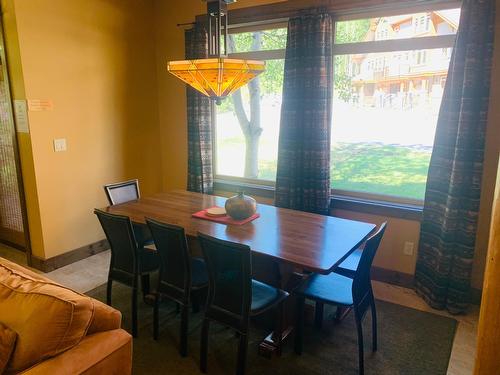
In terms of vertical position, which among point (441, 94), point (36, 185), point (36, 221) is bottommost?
point (36, 221)

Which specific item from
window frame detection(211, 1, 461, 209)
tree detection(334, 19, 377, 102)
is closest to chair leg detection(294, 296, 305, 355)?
window frame detection(211, 1, 461, 209)

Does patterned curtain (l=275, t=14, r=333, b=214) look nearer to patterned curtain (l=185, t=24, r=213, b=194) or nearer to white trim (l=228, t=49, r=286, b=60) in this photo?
white trim (l=228, t=49, r=286, b=60)

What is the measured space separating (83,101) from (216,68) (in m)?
2.17

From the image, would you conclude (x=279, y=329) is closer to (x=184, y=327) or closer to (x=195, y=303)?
(x=184, y=327)

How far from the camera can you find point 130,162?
168 inches

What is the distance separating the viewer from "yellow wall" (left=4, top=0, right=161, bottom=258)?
326 cm

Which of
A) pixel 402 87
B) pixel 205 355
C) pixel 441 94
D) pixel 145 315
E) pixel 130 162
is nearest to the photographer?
pixel 205 355

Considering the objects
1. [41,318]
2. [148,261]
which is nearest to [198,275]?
[148,261]

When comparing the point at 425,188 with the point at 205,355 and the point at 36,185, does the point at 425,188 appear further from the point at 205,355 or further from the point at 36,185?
the point at 36,185

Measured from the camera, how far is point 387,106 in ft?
10.7

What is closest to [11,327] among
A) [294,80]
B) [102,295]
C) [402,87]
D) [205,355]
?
[205,355]

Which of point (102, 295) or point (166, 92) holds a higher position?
point (166, 92)

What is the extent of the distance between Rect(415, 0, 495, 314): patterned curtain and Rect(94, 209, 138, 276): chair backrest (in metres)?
2.34

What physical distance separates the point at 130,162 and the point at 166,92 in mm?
979
